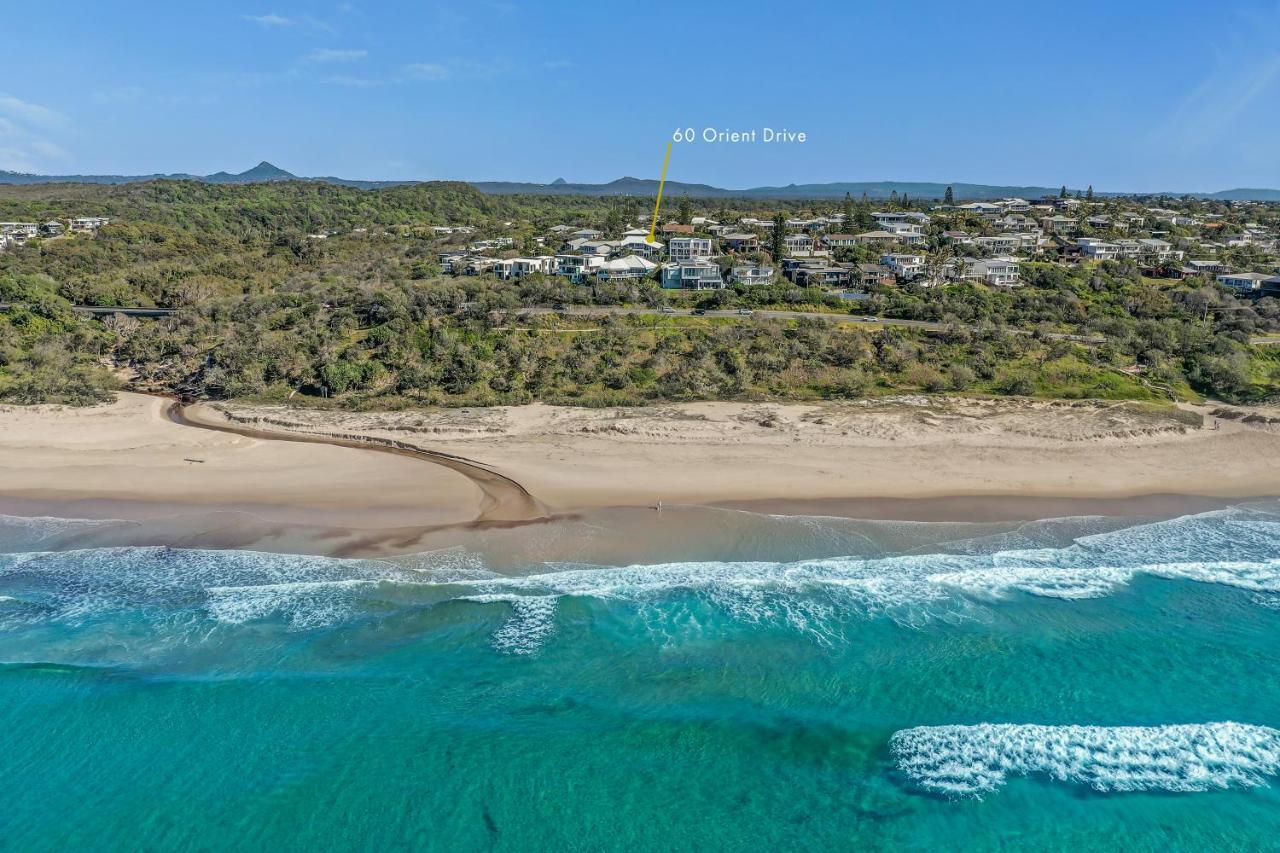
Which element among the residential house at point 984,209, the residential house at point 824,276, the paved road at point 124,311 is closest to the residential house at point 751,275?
the residential house at point 824,276

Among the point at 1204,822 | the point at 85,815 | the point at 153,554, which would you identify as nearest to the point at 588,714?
the point at 85,815

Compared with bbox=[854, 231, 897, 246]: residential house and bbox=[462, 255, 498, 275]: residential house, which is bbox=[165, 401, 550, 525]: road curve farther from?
bbox=[854, 231, 897, 246]: residential house

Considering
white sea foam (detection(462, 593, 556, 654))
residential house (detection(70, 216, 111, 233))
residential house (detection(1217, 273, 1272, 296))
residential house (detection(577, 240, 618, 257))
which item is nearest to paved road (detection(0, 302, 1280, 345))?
residential house (detection(1217, 273, 1272, 296))

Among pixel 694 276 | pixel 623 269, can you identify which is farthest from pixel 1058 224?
pixel 623 269

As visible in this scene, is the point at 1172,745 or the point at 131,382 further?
the point at 131,382

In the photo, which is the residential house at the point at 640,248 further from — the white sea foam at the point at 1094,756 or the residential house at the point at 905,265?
the white sea foam at the point at 1094,756

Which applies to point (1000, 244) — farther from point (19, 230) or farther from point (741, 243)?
point (19, 230)

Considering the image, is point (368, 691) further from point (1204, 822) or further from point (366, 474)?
point (1204, 822)
